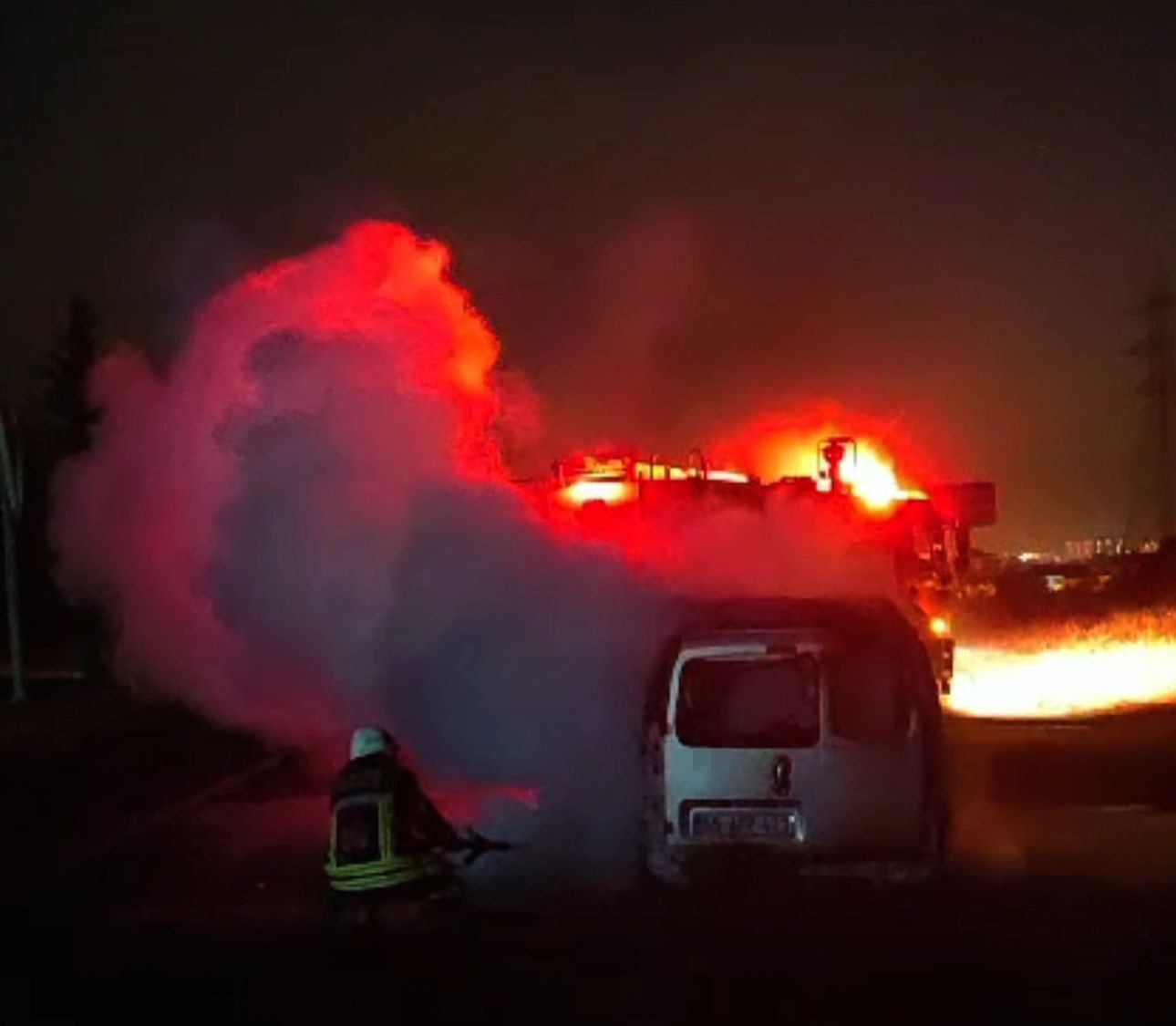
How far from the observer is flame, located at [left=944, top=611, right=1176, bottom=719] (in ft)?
109

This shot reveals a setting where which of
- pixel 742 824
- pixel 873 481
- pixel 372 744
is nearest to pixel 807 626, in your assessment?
pixel 742 824

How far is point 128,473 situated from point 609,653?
24.4 feet

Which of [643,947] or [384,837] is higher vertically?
[384,837]

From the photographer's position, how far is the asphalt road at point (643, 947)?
10922mm

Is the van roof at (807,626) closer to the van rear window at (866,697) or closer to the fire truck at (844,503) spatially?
the van rear window at (866,697)

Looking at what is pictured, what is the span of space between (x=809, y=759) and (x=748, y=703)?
154 cm

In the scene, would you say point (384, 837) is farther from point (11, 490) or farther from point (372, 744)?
point (11, 490)

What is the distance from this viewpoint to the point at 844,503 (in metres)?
28.4

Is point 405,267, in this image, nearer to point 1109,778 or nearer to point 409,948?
point 1109,778

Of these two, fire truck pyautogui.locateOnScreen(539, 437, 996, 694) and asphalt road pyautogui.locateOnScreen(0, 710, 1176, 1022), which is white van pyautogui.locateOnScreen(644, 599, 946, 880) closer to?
asphalt road pyautogui.locateOnScreen(0, 710, 1176, 1022)

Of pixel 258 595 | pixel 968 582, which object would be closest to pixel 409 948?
pixel 258 595

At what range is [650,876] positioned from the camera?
13953 mm

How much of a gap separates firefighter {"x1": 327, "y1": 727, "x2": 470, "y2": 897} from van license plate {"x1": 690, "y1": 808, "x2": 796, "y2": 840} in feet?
6.21

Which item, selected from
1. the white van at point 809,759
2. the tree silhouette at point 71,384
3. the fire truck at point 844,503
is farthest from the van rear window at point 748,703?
the tree silhouette at point 71,384
